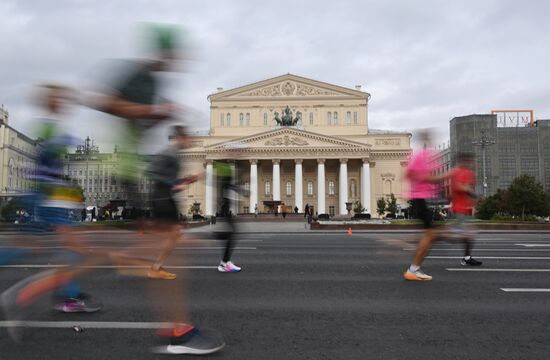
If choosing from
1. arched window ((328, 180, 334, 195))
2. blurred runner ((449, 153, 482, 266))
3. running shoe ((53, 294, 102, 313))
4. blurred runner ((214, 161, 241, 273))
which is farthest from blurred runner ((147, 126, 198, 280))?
arched window ((328, 180, 334, 195))

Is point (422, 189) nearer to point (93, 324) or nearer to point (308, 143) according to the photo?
point (93, 324)

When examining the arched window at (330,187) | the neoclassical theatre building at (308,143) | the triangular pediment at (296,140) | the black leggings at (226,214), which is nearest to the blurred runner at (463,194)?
the black leggings at (226,214)

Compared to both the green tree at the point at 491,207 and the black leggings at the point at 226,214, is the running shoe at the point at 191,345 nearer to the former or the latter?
the black leggings at the point at 226,214

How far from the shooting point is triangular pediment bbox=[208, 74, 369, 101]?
75.9 meters

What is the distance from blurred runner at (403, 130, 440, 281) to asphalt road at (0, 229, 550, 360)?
307 millimetres

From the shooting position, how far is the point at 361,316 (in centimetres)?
471

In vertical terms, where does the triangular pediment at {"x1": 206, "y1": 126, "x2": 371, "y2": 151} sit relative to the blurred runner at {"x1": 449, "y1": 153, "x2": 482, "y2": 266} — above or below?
above

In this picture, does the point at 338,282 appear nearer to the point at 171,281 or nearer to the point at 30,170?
the point at 171,281

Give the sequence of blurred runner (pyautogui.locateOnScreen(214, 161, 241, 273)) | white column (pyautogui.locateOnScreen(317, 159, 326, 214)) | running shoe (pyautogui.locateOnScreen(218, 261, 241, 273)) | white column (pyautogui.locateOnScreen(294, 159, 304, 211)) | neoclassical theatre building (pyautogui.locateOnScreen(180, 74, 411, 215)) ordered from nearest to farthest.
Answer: blurred runner (pyautogui.locateOnScreen(214, 161, 241, 273))
running shoe (pyautogui.locateOnScreen(218, 261, 241, 273))
neoclassical theatre building (pyautogui.locateOnScreen(180, 74, 411, 215))
white column (pyautogui.locateOnScreen(294, 159, 304, 211))
white column (pyautogui.locateOnScreen(317, 159, 326, 214))

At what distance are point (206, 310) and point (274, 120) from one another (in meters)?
71.4

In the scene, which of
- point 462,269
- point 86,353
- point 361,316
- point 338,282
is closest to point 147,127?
point 86,353

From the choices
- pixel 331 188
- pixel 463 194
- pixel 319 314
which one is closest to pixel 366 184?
pixel 331 188

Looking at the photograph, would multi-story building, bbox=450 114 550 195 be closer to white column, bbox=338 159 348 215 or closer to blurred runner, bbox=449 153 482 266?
white column, bbox=338 159 348 215

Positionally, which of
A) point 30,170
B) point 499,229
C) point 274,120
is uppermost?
point 274,120
